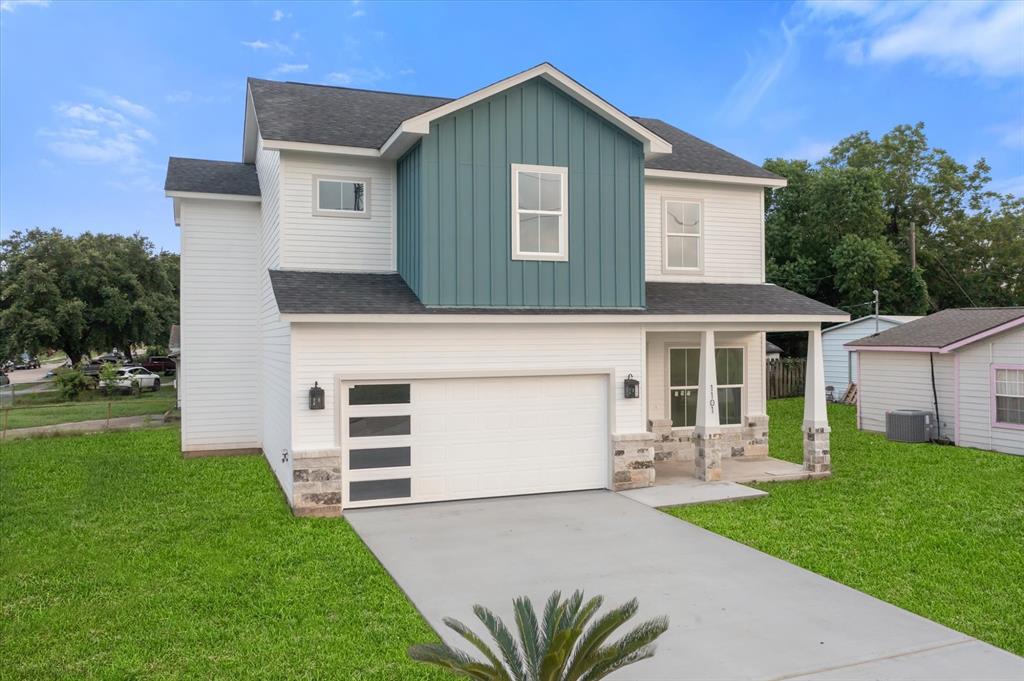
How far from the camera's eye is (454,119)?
10430 millimetres

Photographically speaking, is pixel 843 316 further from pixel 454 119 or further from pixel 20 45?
pixel 20 45

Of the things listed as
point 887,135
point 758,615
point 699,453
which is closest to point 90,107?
point 699,453

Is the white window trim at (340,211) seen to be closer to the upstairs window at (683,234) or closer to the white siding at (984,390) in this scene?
the upstairs window at (683,234)

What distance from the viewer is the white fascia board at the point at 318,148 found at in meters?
10.8

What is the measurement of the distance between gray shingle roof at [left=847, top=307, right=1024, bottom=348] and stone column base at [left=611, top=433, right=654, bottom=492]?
884 cm

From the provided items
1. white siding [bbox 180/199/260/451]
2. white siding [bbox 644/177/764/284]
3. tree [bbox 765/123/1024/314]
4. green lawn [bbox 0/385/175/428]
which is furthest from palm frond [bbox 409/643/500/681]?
tree [bbox 765/123/1024/314]

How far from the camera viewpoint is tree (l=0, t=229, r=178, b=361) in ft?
113

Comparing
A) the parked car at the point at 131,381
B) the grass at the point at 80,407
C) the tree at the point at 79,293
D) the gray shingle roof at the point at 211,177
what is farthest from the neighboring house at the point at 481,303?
the tree at the point at 79,293

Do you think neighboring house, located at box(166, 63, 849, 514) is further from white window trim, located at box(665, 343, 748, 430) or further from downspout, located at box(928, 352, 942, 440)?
downspout, located at box(928, 352, 942, 440)

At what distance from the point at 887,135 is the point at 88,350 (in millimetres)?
46628

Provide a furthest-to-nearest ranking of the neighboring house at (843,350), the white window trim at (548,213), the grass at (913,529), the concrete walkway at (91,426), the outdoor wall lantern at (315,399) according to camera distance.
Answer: the neighboring house at (843,350) → the concrete walkway at (91,426) → the white window trim at (548,213) → the outdoor wall lantern at (315,399) → the grass at (913,529)

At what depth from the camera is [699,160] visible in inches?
550

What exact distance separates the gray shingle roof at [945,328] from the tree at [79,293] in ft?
116

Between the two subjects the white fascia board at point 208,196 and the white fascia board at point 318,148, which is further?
the white fascia board at point 208,196
